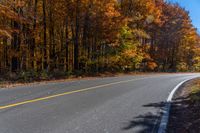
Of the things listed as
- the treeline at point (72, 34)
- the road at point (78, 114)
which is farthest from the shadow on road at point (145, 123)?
the treeline at point (72, 34)

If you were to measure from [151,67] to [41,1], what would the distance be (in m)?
20.3

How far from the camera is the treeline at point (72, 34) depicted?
2795cm

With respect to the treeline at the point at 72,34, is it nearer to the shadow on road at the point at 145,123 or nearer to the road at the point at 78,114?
the road at the point at 78,114

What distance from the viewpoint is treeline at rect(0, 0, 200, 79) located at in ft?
91.7

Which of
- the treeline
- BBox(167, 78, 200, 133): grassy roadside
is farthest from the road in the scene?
the treeline

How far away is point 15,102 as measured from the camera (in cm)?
1104

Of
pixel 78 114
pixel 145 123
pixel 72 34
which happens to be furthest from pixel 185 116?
pixel 72 34

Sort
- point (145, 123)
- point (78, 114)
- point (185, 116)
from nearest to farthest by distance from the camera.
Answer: point (145, 123)
point (78, 114)
point (185, 116)

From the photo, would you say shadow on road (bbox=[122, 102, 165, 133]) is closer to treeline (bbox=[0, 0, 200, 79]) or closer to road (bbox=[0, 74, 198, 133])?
road (bbox=[0, 74, 198, 133])

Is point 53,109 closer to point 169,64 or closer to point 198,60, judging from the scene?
point 169,64

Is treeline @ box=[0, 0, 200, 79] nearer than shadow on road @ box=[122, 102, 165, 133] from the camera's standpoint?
No

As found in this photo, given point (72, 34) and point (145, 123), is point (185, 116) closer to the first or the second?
point (145, 123)

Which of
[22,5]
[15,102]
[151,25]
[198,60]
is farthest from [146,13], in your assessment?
[15,102]

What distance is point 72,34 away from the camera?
111 feet
